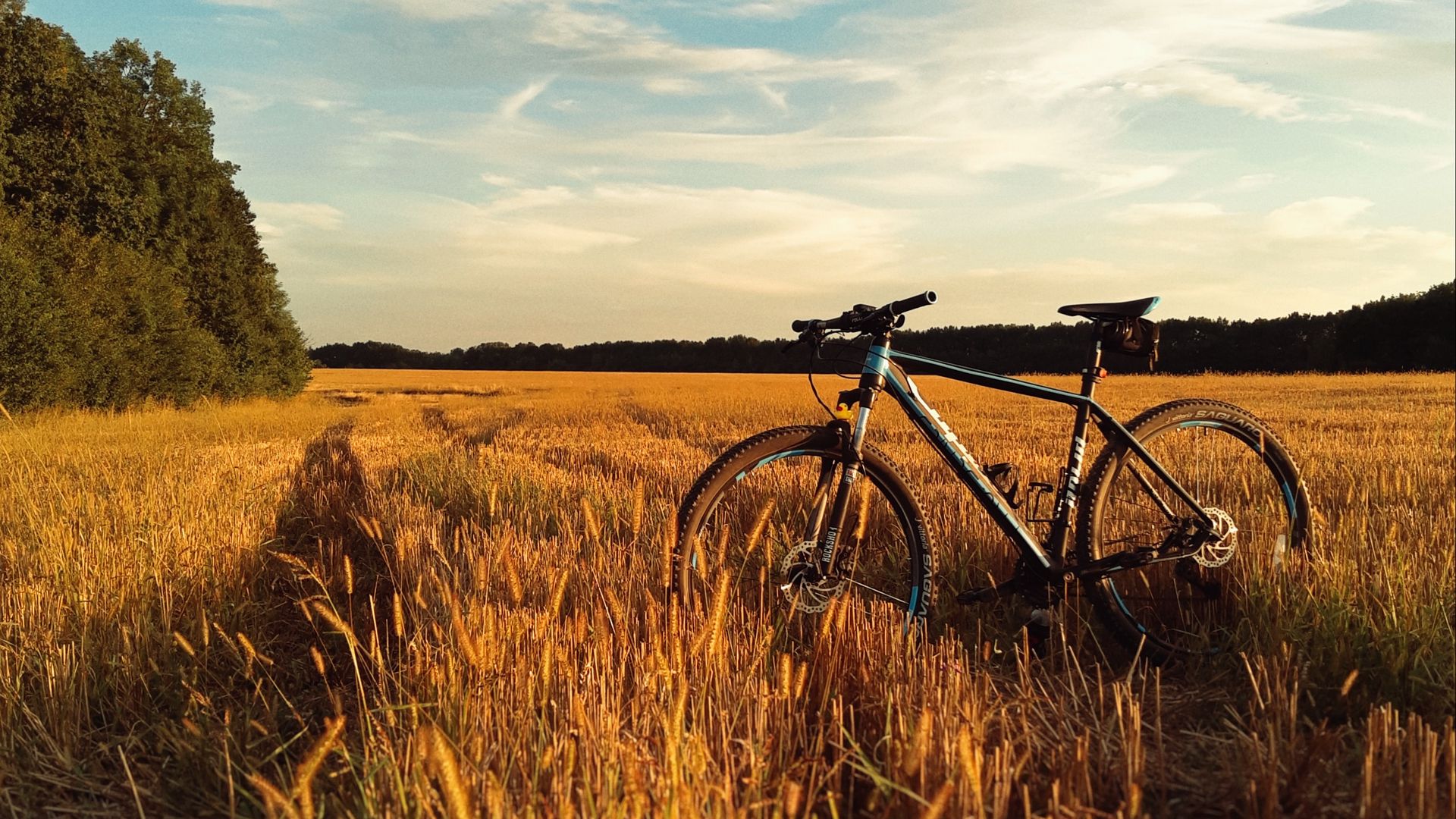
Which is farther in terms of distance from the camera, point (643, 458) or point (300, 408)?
point (300, 408)

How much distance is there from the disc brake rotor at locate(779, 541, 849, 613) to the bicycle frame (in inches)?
3.2

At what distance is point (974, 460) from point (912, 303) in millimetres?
852

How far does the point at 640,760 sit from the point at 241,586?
3903 mm

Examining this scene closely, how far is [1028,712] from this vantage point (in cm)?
301

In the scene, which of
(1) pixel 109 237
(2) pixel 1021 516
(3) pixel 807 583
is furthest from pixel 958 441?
(1) pixel 109 237

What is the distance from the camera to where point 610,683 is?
8.95 ft

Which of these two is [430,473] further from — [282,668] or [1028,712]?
[1028,712]

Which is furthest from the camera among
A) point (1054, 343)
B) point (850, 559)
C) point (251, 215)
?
point (1054, 343)

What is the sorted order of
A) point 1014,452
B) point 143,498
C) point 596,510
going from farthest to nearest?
point 1014,452 → point 143,498 → point 596,510

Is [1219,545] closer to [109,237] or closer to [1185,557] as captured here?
[1185,557]

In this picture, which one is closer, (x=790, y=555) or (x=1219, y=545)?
(x=790, y=555)

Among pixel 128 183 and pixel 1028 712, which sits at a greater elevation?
pixel 128 183

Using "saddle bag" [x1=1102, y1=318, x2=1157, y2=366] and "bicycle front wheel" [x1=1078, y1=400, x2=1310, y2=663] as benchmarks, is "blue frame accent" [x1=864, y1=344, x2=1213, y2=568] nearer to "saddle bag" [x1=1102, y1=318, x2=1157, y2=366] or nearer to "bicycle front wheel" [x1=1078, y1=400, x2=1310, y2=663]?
"bicycle front wheel" [x1=1078, y1=400, x2=1310, y2=663]

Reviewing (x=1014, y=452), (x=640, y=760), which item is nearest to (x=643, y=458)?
(x=1014, y=452)
